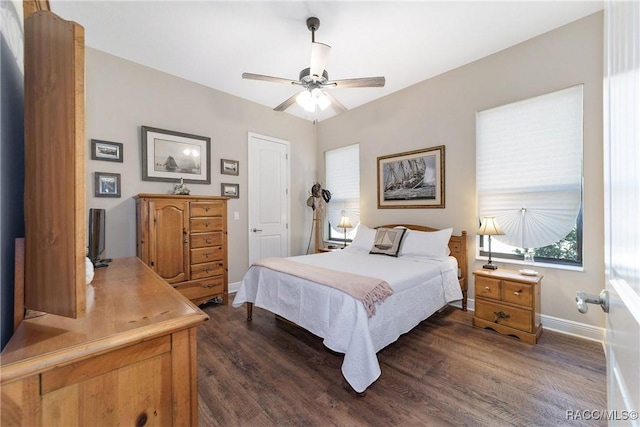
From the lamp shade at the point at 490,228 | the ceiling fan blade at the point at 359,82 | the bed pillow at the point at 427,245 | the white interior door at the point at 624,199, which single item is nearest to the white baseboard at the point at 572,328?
the lamp shade at the point at 490,228

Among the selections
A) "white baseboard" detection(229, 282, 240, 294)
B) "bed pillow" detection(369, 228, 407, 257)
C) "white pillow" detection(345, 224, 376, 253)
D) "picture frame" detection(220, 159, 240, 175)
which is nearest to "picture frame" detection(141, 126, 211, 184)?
"picture frame" detection(220, 159, 240, 175)

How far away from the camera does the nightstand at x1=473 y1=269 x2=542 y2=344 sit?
233 cm

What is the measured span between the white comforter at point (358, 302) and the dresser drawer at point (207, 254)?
0.79m

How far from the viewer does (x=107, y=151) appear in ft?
9.52

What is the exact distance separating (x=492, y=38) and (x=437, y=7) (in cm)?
89

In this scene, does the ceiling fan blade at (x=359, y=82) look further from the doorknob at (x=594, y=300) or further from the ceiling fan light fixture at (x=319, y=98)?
the doorknob at (x=594, y=300)

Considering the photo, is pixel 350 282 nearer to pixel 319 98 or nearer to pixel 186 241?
pixel 319 98

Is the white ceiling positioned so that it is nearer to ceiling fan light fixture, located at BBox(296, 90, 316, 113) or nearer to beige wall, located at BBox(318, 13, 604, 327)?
beige wall, located at BBox(318, 13, 604, 327)

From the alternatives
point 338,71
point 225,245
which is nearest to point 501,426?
point 225,245

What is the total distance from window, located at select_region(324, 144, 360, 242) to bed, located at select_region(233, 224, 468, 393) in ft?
3.65

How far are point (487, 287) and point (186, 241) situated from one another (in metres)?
3.35

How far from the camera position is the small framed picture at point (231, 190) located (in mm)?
3838

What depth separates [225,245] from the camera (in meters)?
3.38

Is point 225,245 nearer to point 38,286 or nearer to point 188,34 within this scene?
point 188,34
